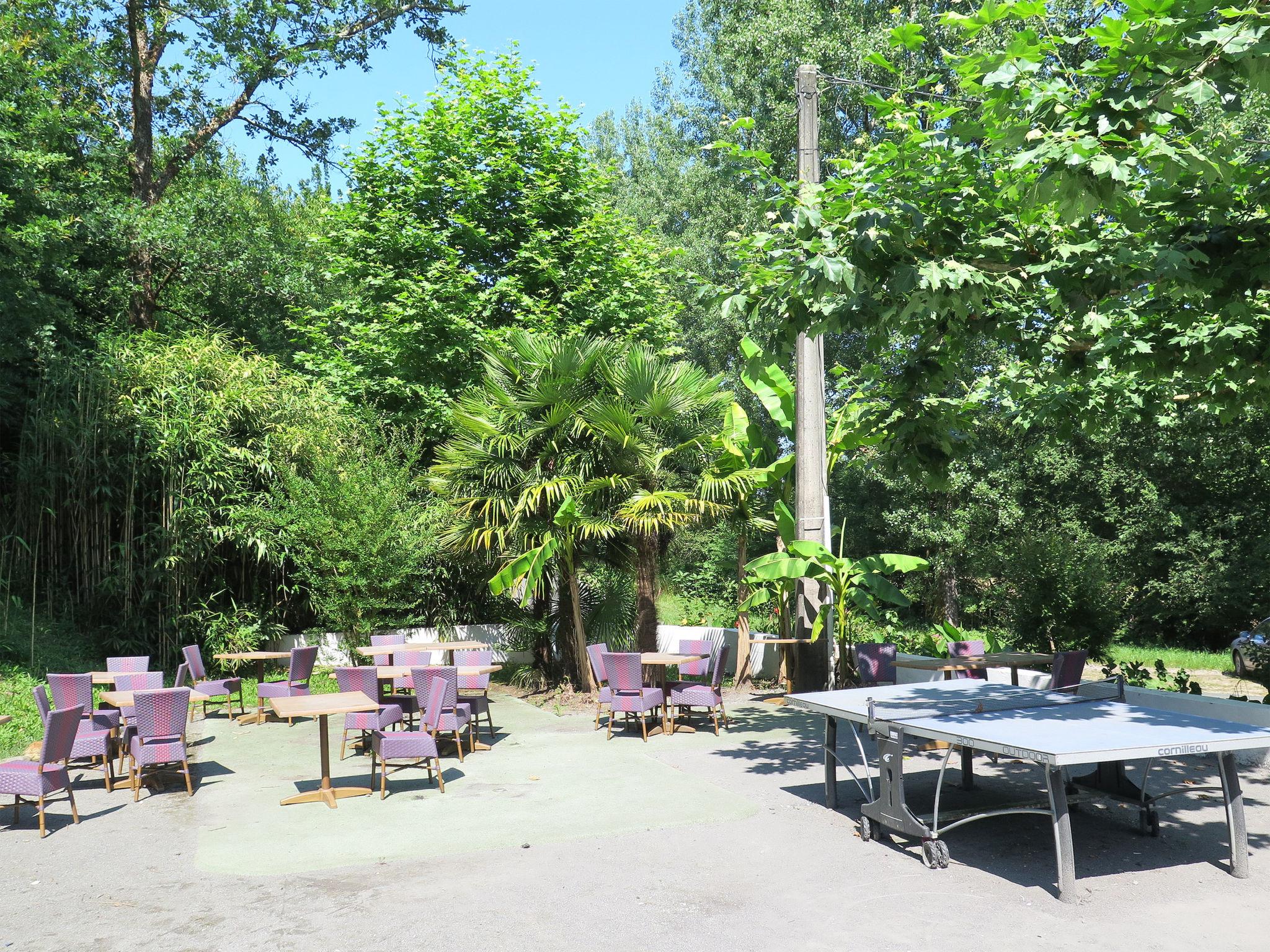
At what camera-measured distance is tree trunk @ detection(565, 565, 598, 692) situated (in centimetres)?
1366

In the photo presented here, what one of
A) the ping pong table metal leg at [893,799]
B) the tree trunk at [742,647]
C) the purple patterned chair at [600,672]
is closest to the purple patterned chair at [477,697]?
the purple patterned chair at [600,672]

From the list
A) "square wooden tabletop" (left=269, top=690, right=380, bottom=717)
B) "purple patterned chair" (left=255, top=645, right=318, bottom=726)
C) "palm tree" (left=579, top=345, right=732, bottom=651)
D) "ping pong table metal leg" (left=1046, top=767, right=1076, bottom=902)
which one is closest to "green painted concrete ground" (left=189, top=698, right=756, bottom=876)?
"purple patterned chair" (left=255, top=645, right=318, bottom=726)

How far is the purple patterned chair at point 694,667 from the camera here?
37.8 ft

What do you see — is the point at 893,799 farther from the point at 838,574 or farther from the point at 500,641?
the point at 500,641

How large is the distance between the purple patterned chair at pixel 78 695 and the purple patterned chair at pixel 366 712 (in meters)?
2.13

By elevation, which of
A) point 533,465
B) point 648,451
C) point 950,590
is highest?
point 648,451

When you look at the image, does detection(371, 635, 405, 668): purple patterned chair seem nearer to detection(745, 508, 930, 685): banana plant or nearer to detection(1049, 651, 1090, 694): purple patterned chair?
detection(745, 508, 930, 685): banana plant

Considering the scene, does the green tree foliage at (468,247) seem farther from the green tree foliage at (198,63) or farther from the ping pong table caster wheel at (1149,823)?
the ping pong table caster wheel at (1149,823)

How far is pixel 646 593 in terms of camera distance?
43.7 feet

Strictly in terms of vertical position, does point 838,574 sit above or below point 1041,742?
above

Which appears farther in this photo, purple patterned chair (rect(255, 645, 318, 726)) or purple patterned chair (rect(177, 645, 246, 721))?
purple patterned chair (rect(177, 645, 246, 721))

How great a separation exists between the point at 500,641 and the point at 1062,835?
470 inches

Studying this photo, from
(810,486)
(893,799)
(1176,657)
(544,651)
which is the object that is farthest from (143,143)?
(1176,657)

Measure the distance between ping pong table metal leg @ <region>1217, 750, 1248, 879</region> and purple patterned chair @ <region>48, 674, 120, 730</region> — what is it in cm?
916
